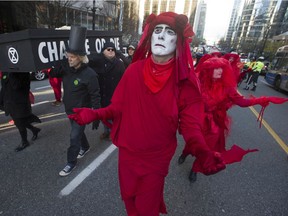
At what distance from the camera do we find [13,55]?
2426 mm

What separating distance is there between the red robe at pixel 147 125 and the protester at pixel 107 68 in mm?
2064

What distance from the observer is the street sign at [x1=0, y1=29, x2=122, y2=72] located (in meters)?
2.29

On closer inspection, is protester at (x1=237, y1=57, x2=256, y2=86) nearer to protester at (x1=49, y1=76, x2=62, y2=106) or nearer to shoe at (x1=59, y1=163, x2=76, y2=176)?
shoe at (x1=59, y1=163, x2=76, y2=176)

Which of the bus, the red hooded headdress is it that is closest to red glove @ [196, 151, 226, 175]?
the red hooded headdress

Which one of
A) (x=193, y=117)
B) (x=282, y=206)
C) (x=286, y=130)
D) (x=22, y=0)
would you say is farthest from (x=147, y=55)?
(x=22, y=0)

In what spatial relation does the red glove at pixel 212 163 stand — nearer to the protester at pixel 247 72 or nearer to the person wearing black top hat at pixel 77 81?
the person wearing black top hat at pixel 77 81

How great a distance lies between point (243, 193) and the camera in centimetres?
287

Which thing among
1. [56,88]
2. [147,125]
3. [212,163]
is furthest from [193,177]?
[56,88]

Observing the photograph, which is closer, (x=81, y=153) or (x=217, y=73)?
(x=217, y=73)

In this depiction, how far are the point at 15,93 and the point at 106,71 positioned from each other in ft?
4.89

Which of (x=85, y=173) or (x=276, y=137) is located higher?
(x=85, y=173)

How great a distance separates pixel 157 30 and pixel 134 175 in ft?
3.87

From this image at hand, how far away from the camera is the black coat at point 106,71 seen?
360cm

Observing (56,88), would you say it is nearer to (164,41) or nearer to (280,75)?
(164,41)
